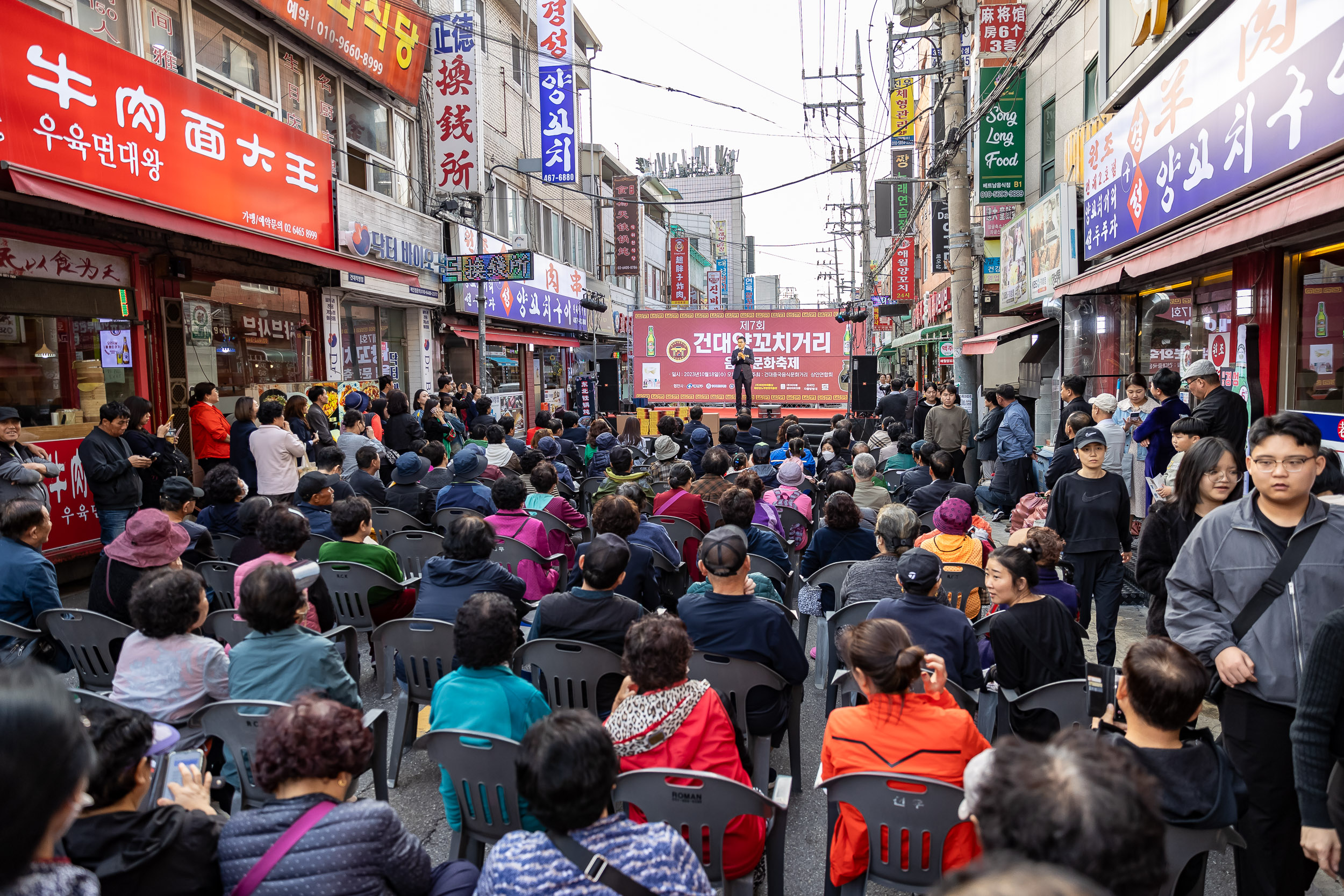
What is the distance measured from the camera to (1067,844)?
1.19 metres

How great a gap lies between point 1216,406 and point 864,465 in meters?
2.48

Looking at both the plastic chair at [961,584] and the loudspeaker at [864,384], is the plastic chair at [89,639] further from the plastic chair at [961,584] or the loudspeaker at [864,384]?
the loudspeaker at [864,384]

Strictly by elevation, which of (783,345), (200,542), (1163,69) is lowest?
(200,542)

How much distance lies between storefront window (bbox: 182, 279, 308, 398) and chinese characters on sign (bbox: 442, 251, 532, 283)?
292 cm

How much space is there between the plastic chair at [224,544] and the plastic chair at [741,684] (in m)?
3.68

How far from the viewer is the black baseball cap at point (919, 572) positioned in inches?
127

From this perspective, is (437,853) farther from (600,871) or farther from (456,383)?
(456,383)

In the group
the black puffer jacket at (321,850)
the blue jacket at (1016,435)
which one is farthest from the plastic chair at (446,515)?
the blue jacket at (1016,435)

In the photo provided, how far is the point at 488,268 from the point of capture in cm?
1324

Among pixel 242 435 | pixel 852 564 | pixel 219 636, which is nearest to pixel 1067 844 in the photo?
pixel 852 564

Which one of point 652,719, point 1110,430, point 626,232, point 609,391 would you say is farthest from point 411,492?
point 626,232

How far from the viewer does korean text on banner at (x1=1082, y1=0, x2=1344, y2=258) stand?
494 cm

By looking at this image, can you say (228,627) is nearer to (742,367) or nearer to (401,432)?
(401,432)

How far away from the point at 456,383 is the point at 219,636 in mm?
14065
